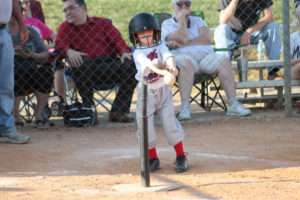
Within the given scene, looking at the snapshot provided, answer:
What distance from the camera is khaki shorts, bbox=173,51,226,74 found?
20.7ft

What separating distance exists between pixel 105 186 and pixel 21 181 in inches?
25.0

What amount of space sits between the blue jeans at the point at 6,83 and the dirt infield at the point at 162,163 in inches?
10.9

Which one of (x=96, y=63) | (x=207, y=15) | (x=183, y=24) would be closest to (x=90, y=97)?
(x=96, y=63)

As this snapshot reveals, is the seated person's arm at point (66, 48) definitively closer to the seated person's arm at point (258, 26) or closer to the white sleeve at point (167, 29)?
the white sleeve at point (167, 29)

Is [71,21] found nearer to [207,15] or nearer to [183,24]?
[183,24]

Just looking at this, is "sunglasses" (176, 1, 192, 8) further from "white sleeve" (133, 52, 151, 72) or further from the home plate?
the home plate

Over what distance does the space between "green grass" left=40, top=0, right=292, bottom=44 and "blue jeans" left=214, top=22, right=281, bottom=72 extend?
12.9 feet

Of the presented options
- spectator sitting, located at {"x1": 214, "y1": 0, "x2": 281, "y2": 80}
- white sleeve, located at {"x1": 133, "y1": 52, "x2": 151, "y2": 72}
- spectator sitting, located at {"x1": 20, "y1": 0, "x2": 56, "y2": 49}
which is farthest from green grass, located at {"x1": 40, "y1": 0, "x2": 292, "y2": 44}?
white sleeve, located at {"x1": 133, "y1": 52, "x2": 151, "y2": 72}

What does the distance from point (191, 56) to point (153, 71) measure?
3.02m

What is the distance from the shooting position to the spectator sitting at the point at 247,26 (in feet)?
23.5

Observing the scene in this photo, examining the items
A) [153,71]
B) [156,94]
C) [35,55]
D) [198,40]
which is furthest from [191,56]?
[153,71]

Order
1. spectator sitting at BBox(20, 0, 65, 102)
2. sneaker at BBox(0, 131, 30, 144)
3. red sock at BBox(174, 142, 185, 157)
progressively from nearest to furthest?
red sock at BBox(174, 142, 185, 157) → sneaker at BBox(0, 131, 30, 144) → spectator sitting at BBox(20, 0, 65, 102)

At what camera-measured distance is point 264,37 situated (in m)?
7.32

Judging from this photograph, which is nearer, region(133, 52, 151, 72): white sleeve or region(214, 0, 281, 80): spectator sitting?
region(133, 52, 151, 72): white sleeve
